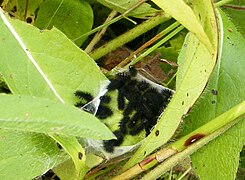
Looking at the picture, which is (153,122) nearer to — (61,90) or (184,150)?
(184,150)

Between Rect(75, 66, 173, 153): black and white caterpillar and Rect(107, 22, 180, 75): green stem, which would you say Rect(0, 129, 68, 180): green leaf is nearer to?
Rect(75, 66, 173, 153): black and white caterpillar

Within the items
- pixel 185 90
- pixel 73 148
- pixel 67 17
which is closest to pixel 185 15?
pixel 185 90

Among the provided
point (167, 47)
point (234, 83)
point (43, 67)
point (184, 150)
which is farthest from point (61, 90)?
point (167, 47)

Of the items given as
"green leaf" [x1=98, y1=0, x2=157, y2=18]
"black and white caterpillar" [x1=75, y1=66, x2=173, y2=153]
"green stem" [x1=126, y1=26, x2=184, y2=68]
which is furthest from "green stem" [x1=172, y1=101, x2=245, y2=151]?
"green leaf" [x1=98, y1=0, x2=157, y2=18]

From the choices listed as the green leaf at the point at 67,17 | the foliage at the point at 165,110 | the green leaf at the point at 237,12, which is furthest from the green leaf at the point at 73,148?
the green leaf at the point at 237,12

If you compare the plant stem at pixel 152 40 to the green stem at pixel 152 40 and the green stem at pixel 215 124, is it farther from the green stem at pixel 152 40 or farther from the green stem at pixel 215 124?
the green stem at pixel 215 124

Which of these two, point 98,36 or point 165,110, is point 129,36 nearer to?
point 98,36
